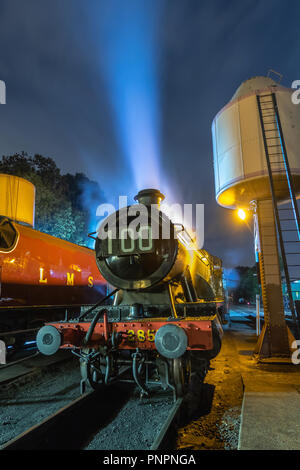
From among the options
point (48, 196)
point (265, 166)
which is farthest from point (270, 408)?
point (48, 196)

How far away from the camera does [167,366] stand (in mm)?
3945

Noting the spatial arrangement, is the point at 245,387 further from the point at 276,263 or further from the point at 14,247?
the point at 14,247

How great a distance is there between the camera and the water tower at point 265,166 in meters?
6.41

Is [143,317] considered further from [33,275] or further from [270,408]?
[33,275]

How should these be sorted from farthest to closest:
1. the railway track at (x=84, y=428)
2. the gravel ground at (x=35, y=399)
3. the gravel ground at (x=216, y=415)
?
the gravel ground at (x=35, y=399), the gravel ground at (x=216, y=415), the railway track at (x=84, y=428)

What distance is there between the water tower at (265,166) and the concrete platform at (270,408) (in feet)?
3.00

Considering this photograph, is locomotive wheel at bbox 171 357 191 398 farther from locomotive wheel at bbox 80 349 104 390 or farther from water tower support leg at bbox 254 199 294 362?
water tower support leg at bbox 254 199 294 362

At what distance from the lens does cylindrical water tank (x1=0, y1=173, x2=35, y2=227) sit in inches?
392

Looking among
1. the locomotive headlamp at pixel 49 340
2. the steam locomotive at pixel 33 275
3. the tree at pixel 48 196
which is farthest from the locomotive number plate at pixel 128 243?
the tree at pixel 48 196

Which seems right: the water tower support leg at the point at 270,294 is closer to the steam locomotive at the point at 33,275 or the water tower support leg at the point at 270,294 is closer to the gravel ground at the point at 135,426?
the gravel ground at the point at 135,426

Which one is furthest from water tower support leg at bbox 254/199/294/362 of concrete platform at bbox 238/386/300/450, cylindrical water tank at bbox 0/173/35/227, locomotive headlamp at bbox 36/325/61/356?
cylindrical water tank at bbox 0/173/35/227

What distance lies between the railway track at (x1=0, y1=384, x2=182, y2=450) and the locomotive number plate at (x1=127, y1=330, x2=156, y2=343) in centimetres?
84

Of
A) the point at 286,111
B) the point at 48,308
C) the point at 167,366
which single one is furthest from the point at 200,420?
the point at 286,111

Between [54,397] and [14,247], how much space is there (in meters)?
3.32
